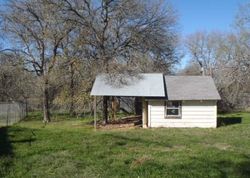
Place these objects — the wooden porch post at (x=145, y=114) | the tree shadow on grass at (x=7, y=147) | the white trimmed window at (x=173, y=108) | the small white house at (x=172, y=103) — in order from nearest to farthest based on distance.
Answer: the tree shadow on grass at (x=7, y=147), the small white house at (x=172, y=103), the white trimmed window at (x=173, y=108), the wooden porch post at (x=145, y=114)

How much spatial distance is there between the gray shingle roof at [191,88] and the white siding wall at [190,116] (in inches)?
15.3

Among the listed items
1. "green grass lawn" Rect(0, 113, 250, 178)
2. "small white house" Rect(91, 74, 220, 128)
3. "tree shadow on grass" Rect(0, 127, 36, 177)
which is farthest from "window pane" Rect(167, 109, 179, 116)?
"tree shadow on grass" Rect(0, 127, 36, 177)

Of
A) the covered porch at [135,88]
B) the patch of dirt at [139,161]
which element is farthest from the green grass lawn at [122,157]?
the covered porch at [135,88]

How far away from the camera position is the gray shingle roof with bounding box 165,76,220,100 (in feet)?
80.2

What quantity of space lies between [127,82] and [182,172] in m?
16.6

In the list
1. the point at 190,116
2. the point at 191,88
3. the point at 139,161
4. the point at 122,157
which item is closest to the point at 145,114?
the point at 190,116

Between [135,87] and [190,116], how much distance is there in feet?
12.8

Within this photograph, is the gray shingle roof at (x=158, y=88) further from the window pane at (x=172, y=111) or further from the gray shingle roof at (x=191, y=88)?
the window pane at (x=172, y=111)

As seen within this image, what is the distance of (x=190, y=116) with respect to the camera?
24453 mm

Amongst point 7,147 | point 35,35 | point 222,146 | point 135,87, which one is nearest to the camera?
point 7,147

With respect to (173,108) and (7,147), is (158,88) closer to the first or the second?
(173,108)

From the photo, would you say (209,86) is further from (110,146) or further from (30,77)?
(30,77)

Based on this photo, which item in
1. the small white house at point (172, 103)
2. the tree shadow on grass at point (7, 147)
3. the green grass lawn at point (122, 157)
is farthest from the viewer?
the small white house at point (172, 103)

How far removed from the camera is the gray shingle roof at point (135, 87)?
24.6m
